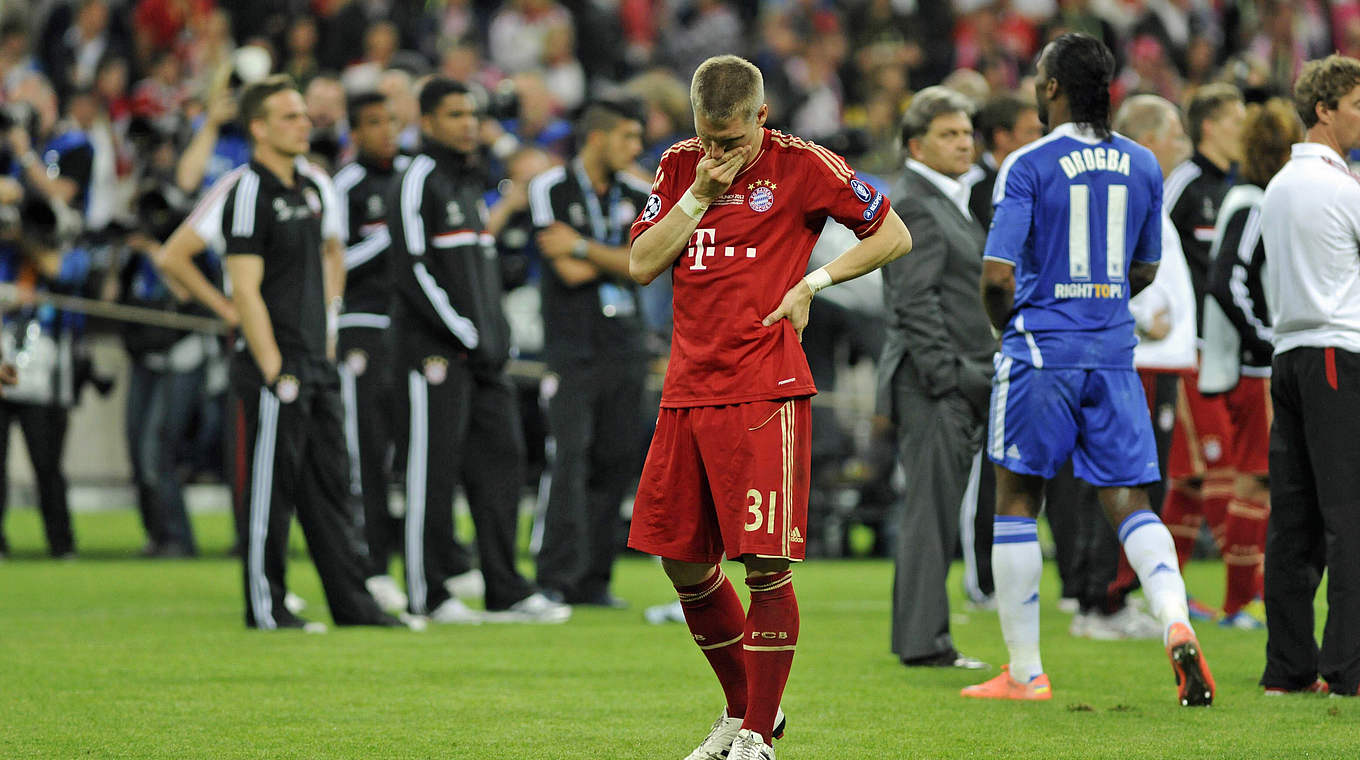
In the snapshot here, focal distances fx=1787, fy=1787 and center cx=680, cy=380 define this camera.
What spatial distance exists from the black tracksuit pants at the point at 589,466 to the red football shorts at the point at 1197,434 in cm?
306

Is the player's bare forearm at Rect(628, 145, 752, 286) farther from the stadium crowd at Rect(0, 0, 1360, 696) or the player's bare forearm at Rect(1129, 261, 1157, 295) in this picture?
the stadium crowd at Rect(0, 0, 1360, 696)

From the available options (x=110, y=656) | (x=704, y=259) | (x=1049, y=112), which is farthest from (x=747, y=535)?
(x=110, y=656)

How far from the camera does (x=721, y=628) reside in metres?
5.58

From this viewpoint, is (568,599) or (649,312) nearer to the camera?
(568,599)

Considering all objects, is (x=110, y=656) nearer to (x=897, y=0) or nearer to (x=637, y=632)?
(x=637, y=632)

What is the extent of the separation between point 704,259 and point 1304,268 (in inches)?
102

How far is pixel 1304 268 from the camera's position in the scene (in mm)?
6680

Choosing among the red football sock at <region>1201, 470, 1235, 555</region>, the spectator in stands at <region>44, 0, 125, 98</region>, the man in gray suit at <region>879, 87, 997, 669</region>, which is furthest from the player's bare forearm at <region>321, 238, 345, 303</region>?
the spectator in stands at <region>44, 0, 125, 98</region>

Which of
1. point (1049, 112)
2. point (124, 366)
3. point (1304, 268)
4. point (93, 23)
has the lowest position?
point (124, 366)

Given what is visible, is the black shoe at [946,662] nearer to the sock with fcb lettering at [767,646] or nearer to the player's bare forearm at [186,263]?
the sock with fcb lettering at [767,646]

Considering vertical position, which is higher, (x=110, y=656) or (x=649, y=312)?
(x=649, y=312)

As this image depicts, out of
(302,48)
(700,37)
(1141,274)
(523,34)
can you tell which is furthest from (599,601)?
(700,37)

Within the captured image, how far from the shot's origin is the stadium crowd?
9.16 m

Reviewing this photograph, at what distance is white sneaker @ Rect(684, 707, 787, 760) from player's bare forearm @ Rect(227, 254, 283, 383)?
3907 millimetres
